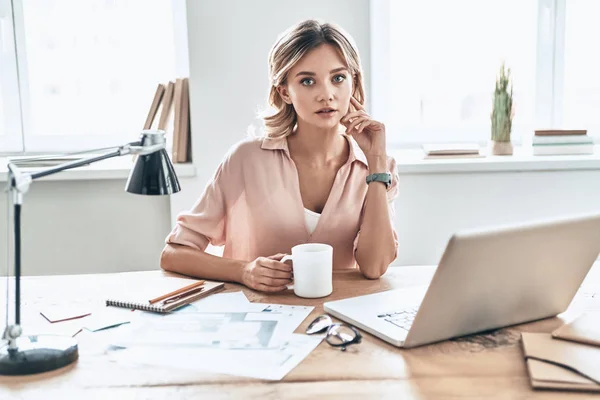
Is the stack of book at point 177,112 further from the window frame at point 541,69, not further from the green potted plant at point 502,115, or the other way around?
the green potted plant at point 502,115

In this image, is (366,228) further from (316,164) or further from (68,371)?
(68,371)

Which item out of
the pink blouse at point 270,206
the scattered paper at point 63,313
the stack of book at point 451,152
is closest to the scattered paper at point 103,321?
the scattered paper at point 63,313

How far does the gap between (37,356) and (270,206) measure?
0.86 metres

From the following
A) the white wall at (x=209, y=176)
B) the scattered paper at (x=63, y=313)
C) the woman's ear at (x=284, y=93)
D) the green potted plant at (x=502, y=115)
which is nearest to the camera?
the scattered paper at (x=63, y=313)

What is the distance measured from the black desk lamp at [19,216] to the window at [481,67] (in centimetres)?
183

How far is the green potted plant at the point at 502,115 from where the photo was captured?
281 centimetres

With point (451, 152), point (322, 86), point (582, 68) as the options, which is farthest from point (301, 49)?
point (582, 68)

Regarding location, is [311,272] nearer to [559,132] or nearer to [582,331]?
[582,331]

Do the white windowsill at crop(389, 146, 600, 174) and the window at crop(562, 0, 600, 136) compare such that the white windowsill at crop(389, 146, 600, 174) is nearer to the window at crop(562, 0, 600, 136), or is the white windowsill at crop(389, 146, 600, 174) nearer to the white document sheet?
the window at crop(562, 0, 600, 136)

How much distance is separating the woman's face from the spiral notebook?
526mm

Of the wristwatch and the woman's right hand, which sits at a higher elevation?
the wristwatch

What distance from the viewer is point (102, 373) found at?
108 cm

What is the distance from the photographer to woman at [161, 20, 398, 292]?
1787 millimetres

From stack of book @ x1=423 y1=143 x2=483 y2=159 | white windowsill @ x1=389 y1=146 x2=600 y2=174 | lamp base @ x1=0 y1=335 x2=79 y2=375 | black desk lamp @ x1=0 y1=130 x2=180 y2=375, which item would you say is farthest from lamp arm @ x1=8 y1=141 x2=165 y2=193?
stack of book @ x1=423 y1=143 x2=483 y2=159
